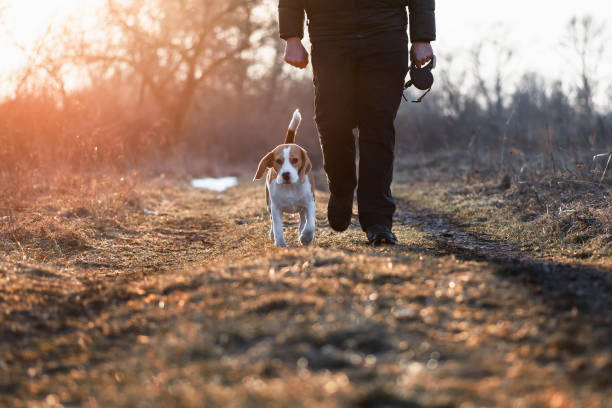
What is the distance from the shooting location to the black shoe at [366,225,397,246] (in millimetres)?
4297

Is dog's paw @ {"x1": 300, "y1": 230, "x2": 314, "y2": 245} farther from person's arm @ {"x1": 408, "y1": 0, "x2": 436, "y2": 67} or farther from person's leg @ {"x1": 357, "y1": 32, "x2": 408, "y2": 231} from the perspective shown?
person's arm @ {"x1": 408, "y1": 0, "x2": 436, "y2": 67}

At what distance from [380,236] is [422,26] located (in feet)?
5.28

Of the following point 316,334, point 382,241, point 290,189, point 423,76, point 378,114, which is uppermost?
point 423,76

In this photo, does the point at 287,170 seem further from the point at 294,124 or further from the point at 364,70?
the point at 364,70

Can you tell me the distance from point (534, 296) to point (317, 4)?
9.08ft

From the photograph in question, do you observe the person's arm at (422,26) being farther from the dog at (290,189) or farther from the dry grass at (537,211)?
the dry grass at (537,211)

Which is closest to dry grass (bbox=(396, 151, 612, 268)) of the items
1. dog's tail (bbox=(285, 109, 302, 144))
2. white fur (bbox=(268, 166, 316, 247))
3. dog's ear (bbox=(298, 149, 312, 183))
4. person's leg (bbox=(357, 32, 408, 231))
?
person's leg (bbox=(357, 32, 408, 231))

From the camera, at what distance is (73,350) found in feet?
7.68

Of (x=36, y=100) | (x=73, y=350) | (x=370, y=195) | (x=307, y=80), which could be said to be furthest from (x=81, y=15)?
(x=307, y=80)

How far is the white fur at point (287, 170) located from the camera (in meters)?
4.65

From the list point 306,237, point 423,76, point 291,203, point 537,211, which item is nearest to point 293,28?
point 423,76

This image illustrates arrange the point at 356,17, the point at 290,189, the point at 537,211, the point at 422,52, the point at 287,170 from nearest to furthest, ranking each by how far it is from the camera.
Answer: the point at 356,17 → the point at 422,52 → the point at 287,170 → the point at 290,189 → the point at 537,211

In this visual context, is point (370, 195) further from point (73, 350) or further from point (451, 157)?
point (451, 157)

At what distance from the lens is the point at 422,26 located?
14.3ft
